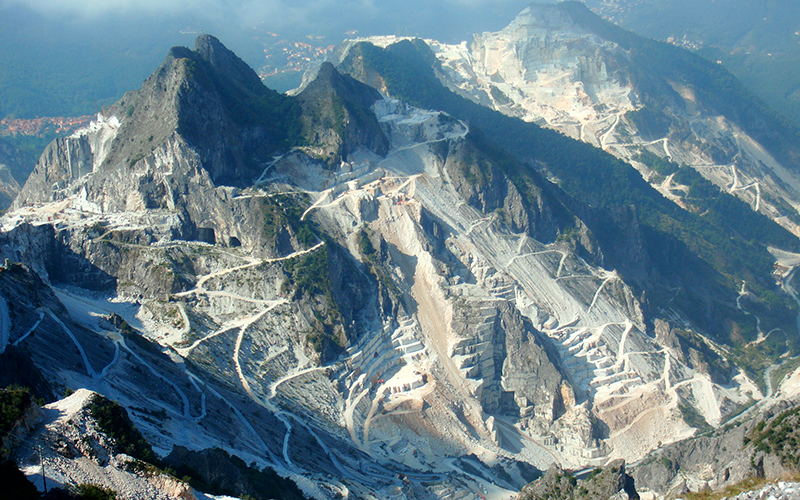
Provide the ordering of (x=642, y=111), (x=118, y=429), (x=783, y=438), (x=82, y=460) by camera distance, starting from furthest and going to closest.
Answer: (x=642, y=111), (x=783, y=438), (x=118, y=429), (x=82, y=460)

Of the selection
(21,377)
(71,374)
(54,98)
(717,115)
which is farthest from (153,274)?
(717,115)

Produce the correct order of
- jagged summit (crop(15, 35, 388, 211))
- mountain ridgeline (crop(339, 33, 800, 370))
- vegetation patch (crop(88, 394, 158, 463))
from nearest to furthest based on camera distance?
vegetation patch (crop(88, 394, 158, 463)) → jagged summit (crop(15, 35, 388, 211)) → mountain ridgeline (crop(339, 33, 800, 370))

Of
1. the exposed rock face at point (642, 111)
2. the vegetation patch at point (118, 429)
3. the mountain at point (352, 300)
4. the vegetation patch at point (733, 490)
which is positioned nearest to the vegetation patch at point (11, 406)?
the vegetation patch at point (118, 429)

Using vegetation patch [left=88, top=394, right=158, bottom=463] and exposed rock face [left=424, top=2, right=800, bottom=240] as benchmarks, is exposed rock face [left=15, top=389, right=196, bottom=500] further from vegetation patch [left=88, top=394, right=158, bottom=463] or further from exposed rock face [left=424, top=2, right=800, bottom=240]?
exposed rock face [left=424, top=2, right=800, bottom=240]

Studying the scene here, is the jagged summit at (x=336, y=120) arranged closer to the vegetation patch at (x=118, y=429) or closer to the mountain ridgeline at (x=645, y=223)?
the mountain ridgeline at (x=645, y=223)

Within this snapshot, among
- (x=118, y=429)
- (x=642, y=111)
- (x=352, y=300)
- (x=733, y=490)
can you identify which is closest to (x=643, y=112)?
(x=642, y=111)

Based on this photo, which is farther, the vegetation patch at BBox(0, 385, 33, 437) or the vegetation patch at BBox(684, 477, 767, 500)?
the vegetation patch at BBox(684, 477, 767, 500)

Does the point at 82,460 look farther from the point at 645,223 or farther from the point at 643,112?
the point at 643,112

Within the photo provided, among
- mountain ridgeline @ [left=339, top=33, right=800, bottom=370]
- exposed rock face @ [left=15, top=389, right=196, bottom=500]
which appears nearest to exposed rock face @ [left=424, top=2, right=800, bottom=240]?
mountain ridgeline @ [left=339, top=33, right=800, bottom=370]
